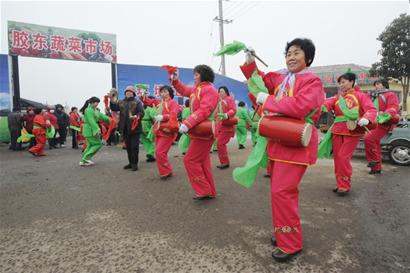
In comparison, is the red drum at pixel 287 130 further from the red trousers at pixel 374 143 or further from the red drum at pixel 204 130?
the red trousers at pixel 374 143

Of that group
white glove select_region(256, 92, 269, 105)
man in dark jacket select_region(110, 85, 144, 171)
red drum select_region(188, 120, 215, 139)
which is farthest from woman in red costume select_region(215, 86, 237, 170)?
white glove select_region(256, 92, 269, 105)

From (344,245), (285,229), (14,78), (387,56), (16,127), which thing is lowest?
(344,245)

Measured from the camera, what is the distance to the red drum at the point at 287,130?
230 centimetres

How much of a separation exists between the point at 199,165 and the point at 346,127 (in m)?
2.14

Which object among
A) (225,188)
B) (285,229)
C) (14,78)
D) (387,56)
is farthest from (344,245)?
(387,56)

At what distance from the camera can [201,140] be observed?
3.82 meters

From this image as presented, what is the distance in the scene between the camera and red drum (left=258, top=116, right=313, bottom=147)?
90.7 inches

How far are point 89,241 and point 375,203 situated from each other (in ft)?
11.4

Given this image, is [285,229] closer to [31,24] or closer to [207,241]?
[207,241]

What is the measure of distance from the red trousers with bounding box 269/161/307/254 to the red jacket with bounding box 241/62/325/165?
8cm

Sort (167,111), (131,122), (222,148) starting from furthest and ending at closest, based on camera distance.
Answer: (222,148) < (131,122) < (167,111)

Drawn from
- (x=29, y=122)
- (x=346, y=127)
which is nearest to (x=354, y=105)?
(x=346, y=127)

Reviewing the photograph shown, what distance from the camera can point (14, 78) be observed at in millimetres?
11727

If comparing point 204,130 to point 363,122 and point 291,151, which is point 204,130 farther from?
point 363,122
